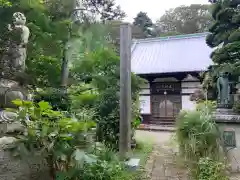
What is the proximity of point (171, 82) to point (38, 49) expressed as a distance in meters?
7.43

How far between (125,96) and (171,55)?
903cm

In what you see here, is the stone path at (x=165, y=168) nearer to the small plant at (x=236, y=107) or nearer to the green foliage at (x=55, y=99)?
the small plant at (x=236, y=107)

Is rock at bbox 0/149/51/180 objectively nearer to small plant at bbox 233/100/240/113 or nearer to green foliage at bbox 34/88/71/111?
green foliage at bbox 34/88/71/111

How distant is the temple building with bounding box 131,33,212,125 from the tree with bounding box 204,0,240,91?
472 centimetres

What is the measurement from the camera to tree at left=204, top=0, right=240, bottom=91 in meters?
4.56

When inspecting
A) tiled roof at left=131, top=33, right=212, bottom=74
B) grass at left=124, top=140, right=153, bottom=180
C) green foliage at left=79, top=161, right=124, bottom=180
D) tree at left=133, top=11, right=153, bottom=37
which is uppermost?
tree at left=133, top=11, right=153, bottom=37

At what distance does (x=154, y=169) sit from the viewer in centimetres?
375

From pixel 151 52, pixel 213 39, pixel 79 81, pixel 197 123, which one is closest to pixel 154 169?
pixel 197 123

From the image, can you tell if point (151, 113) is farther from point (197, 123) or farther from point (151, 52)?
point (197, 123)

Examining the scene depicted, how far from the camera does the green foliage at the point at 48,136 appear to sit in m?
2.21

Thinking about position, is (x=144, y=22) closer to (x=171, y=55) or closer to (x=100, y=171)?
(x=171, y=55)

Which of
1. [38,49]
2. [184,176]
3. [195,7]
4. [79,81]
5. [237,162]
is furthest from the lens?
[195,7]

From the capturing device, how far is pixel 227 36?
17.3ft

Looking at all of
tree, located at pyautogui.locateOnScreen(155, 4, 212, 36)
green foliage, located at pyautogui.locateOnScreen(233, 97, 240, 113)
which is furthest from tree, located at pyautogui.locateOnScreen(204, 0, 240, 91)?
tree, located at pyautogui.locateOnScreen(155, 4, 212, 36)
